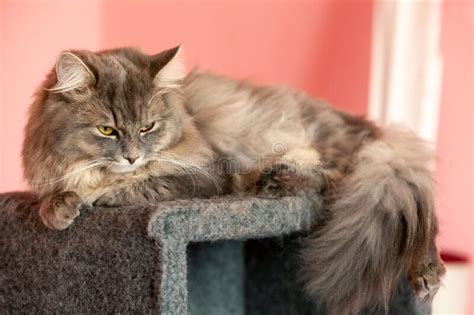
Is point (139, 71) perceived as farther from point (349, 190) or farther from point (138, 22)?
point (138, 22)

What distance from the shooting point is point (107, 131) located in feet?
4.14

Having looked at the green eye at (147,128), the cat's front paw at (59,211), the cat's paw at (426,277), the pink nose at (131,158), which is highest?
the green eye at (147,128)

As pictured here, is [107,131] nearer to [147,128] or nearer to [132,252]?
[147,128]

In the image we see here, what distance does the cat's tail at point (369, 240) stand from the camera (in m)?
1.18

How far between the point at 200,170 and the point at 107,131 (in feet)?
0.81

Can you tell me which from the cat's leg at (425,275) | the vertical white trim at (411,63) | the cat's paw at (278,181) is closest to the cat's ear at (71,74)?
the cat's paw at (278,181)

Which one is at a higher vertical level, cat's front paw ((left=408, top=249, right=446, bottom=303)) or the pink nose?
the pink nose

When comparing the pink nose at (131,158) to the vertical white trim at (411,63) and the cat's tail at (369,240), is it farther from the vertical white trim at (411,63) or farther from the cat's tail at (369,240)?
the vertical white trim at (411,63)

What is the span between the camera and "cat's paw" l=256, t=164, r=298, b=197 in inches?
51.8

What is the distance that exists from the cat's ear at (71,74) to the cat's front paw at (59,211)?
0.79 ft

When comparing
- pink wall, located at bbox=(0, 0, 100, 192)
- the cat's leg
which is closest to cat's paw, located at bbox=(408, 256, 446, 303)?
the cat's leg

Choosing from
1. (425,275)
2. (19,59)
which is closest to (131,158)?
(425,275)

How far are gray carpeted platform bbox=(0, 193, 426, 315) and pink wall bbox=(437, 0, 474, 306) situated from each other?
694 mm

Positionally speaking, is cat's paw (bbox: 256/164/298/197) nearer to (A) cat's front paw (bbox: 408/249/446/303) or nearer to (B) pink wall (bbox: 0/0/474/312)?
(A) cat's front paw (bbox: 408/249/446/303)
